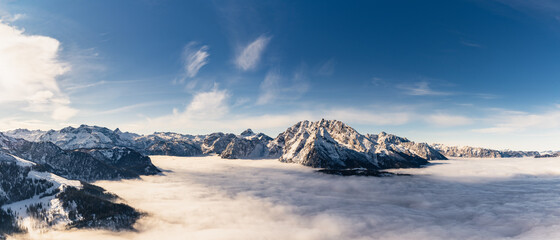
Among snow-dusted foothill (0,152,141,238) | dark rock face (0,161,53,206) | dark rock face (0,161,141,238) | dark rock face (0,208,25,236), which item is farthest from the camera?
dark rock face (0,161,53,206)

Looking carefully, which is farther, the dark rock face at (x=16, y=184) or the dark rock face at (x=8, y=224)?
the dark rock face at (x=16, y=184)

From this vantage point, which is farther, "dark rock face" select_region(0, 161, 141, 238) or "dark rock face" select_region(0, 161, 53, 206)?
"dark rock face" select_region(0, 161, 53, 206)

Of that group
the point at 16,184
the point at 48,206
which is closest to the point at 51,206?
the point at 48,206

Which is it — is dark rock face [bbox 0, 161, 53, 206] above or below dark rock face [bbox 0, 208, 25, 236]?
above

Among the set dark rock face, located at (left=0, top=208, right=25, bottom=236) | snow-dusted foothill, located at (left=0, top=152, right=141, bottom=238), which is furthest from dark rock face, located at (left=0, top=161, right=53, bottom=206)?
dark rock face, located at (left=0, top=208, right=25, bottom=236)

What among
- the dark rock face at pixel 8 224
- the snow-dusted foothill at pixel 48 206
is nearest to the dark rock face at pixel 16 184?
the snow-dusted foothill at pixel 48 206

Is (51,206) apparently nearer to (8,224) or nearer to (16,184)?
(8,224)

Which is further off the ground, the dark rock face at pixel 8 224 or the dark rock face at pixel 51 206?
the dark rock face at pixel 51 206

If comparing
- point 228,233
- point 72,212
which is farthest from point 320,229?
point 72,212

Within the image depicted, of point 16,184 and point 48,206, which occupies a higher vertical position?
point 16,184

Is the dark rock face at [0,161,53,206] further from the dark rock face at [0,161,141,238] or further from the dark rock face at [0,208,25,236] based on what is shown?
the dark rock face at [0,208,25,236]

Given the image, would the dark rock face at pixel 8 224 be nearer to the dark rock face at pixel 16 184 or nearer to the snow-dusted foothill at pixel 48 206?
the snow-dusted foothill at pixel 48 206
